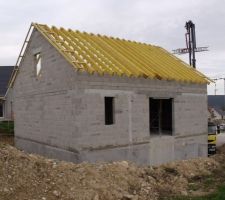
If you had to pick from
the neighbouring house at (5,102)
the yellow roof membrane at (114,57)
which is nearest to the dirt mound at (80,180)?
the yellow roof membrane at (114,57)

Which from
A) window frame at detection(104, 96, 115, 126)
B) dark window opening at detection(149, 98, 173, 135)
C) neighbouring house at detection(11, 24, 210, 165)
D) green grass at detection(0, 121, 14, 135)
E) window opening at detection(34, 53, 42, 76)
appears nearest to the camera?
neighbouring house at detection(11, 24, 210, 165)

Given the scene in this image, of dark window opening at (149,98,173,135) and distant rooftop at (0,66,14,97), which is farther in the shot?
distant rooftop at (0,66,14,97)

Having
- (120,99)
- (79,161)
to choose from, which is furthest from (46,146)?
(120,99)

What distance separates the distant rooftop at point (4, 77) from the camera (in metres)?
36.1

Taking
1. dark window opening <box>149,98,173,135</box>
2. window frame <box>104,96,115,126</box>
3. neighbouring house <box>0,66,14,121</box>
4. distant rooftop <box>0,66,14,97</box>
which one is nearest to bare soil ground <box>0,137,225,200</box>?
window frame <box>104,96,115,126</box>

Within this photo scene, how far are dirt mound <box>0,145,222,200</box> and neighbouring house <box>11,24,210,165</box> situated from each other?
99 centimetres

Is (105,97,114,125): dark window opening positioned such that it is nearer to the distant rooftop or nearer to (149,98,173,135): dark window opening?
(149,98,173,135): dark window opening

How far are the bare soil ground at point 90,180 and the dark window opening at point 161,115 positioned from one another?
345 cm

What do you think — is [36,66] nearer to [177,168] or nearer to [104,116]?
[104,116]

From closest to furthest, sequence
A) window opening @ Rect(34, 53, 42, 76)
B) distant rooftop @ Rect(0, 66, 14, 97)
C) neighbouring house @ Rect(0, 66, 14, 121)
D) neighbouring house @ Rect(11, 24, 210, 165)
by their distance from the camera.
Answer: neighbouring house @ Rect(11, 24, 210, 165) < window opening @ Rect(34, 53, 42, 76) < neighbouring house @ Rect(0, 66, 14, 121) < distant rooftop @ Rect(0, 66, 14, 97)

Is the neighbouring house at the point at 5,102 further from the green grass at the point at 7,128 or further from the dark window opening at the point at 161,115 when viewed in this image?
the dark window opening at the point at 161,115

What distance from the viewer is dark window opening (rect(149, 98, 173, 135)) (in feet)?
58.3

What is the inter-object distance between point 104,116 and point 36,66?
486 centimetres

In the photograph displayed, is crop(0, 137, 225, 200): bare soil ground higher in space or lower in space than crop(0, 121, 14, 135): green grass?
lower
